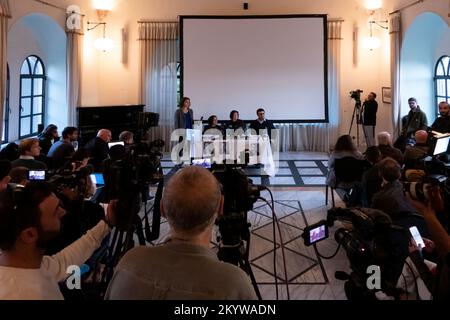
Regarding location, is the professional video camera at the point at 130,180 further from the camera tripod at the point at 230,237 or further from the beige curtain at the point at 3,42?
the beige curtain at the point at 3,42

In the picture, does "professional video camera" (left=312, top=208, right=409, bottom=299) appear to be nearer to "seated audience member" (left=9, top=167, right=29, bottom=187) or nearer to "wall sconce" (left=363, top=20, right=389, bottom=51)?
"seated audience member" (left=9, top=167, right=29, bottom=187)

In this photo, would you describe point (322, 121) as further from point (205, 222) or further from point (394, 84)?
point (205, 222)

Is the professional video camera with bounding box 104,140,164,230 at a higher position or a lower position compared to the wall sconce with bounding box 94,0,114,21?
lower

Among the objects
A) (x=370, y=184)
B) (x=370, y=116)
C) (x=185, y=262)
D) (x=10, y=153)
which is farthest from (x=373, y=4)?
(x=185, y=262)

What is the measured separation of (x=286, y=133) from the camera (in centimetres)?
1113

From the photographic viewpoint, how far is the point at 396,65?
9766 mm

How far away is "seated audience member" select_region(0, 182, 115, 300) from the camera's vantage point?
1.57m

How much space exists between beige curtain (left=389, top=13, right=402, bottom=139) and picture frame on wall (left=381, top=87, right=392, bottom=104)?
0.48 m

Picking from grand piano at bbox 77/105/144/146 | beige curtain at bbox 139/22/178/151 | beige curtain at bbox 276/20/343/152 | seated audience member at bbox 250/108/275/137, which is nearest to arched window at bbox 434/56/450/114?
beige curtain at bbox 276/20/343/152

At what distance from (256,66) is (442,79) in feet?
14.0

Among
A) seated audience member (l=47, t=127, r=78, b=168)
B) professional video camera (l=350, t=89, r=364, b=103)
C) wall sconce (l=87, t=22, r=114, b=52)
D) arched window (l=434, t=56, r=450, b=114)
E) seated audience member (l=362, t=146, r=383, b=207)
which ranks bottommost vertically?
seated audience member (l=362, t=146, r=383, b=207)

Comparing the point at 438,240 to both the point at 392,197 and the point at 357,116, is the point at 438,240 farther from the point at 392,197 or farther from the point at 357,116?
the point at 357,116

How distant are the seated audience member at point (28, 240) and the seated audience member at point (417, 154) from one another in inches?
Result: 126

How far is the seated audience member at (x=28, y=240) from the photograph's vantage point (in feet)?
5.15
